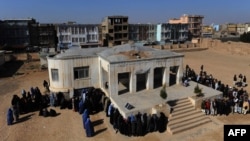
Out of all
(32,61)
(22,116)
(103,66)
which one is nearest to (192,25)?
(32,61)

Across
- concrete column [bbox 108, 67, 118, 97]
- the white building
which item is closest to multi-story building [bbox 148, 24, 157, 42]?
the white building

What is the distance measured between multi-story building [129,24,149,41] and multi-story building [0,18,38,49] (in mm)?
27275

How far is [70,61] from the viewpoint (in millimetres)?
19047

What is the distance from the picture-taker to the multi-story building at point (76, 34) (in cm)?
5762

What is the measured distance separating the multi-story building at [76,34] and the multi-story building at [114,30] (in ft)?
11.4

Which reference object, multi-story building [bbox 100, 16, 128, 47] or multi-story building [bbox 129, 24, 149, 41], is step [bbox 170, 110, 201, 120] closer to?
multi-story building [bbox 100, 16, 128, 47]

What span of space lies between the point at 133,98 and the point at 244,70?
69.2ft

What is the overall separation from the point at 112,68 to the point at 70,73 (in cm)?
436

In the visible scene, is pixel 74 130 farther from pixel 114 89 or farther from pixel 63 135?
pixel 114 89

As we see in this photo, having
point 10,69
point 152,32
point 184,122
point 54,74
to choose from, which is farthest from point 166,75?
point 152,32

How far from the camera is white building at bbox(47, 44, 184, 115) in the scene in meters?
17.6

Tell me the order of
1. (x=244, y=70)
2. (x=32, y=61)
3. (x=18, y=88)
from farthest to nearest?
(x=32, y=61) → (x=244, y=70) → (x=18, y=88)

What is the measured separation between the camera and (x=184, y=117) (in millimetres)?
15266

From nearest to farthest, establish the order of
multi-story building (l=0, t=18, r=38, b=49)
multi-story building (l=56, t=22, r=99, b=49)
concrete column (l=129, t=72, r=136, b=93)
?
concrete column (l=129, t=72, r=136, b=93) → multi-story building (l=0, t=18, r=38, b=49) → multi-story building (l=56, t=22, r=99, b=49)
